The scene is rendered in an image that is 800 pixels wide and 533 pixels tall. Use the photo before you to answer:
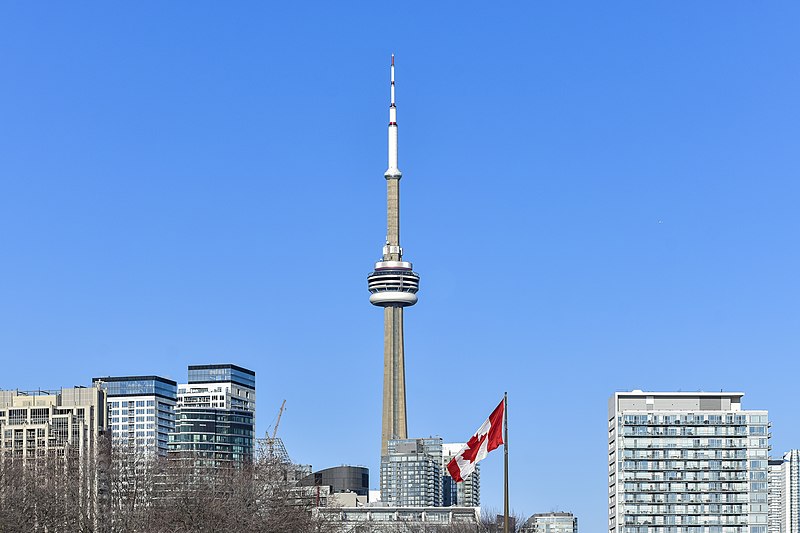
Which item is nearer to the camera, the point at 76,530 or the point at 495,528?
the point at 76,530

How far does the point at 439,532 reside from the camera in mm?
198750

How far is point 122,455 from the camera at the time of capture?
131500 mm

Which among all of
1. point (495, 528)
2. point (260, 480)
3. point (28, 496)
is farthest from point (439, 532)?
point (28, 496)

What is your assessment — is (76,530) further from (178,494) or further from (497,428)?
(497,428)

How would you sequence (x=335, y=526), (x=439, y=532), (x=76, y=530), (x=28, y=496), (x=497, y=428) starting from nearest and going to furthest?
1. (x=497, y=428)
2. (x=76, y=530)
3. (x=28, y=496)
4. (x=335, y=526)
5. (x=439, y=532)

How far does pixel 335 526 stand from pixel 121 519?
1591 inches

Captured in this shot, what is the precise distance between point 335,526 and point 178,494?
26.3 meters

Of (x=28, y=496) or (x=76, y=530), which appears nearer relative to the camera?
(x=76, y=530)

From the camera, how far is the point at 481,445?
241ft

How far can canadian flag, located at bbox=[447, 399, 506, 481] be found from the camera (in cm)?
7181

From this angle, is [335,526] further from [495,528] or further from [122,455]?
[495,528]

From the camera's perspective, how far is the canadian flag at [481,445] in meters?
71.8

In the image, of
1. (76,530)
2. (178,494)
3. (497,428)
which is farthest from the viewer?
(178,494)

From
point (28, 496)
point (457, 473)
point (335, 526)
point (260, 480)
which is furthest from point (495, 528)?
point (457, 473)
